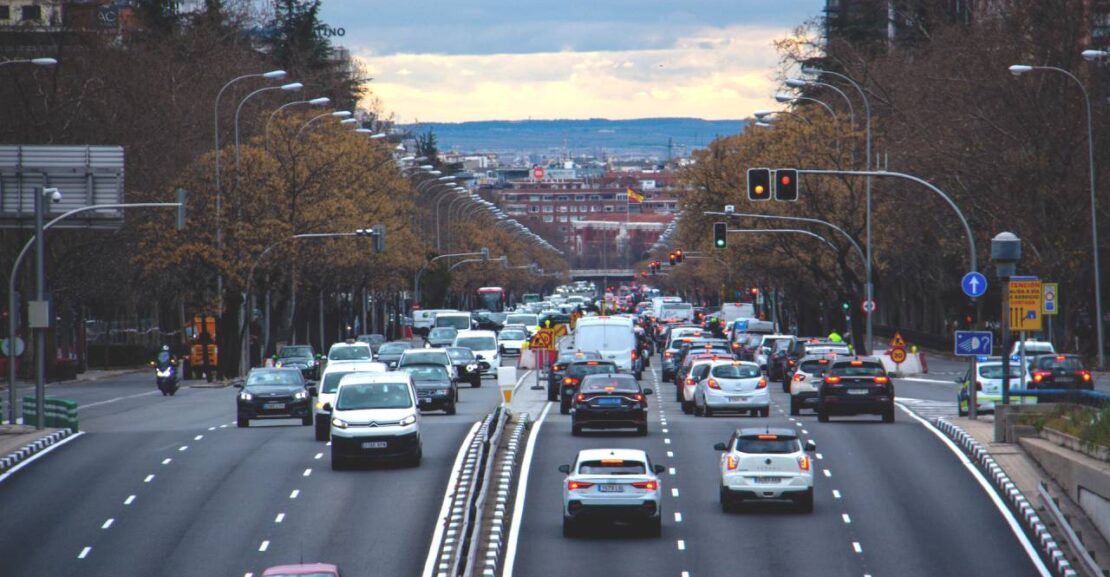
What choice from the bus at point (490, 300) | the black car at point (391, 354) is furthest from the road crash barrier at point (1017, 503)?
the bus at point (490, 300)

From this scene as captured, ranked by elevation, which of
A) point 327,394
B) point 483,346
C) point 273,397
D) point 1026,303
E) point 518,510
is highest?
point 1026,303

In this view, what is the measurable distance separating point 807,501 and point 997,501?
10.5 ft

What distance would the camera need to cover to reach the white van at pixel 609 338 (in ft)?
199

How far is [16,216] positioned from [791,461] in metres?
24.7

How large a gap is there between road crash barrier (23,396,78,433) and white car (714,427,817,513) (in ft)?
62.0

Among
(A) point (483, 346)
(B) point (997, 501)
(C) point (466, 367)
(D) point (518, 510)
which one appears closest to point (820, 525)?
(B) point (997, 501)

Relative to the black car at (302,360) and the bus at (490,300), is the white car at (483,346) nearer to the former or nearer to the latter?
the black car at (302,360)

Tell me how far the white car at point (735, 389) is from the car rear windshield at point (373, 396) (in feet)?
43.1

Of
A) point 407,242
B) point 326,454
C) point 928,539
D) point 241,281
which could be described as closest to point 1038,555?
point 928,539

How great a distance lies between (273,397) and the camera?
43750 millimetres

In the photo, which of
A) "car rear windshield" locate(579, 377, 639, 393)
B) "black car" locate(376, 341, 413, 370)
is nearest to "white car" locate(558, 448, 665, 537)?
"car rear windshield" locate(579, 377, 639, 393)

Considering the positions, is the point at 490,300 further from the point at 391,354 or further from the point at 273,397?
the point at 273,397

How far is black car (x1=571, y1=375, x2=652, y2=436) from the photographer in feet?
131

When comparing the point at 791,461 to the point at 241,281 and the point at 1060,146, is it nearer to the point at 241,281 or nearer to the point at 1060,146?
the point at 1060,146
